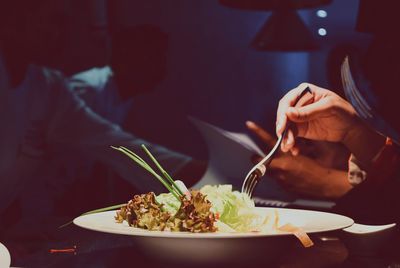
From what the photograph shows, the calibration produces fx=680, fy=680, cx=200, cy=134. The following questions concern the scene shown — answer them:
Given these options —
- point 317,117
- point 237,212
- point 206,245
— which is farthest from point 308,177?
point 206,245

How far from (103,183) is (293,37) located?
1065 mm

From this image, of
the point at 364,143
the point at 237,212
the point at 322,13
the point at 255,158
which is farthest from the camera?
the point at 322,13

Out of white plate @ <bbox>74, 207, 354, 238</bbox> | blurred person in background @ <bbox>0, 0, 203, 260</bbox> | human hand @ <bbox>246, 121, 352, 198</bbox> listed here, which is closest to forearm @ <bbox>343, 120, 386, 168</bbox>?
white plate @ <bbox>74, 207, 354, 238</bbox>

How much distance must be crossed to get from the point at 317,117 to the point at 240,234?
1.86ft

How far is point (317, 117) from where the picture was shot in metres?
1.36

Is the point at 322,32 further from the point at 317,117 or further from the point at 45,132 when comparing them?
the point at 317,117

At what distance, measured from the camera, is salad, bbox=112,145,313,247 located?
911mm

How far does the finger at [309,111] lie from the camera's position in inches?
49.6

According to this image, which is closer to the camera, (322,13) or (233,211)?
(233,211)

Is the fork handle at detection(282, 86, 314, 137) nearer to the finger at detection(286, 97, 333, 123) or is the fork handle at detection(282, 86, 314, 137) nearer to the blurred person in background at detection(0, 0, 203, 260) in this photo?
the finger at detection(286, 97, 333, 123)

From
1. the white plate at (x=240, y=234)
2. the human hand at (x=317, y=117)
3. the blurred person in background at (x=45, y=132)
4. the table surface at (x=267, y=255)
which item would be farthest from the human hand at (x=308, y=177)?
the white plate at (x=240, y=234)

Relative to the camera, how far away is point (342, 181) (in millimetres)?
2426

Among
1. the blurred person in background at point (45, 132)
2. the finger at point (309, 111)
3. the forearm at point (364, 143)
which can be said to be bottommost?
the blurred person in background at point (45, 132)

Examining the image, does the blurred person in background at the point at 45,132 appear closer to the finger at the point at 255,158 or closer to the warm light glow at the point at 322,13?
the finger at the point at 255,158
